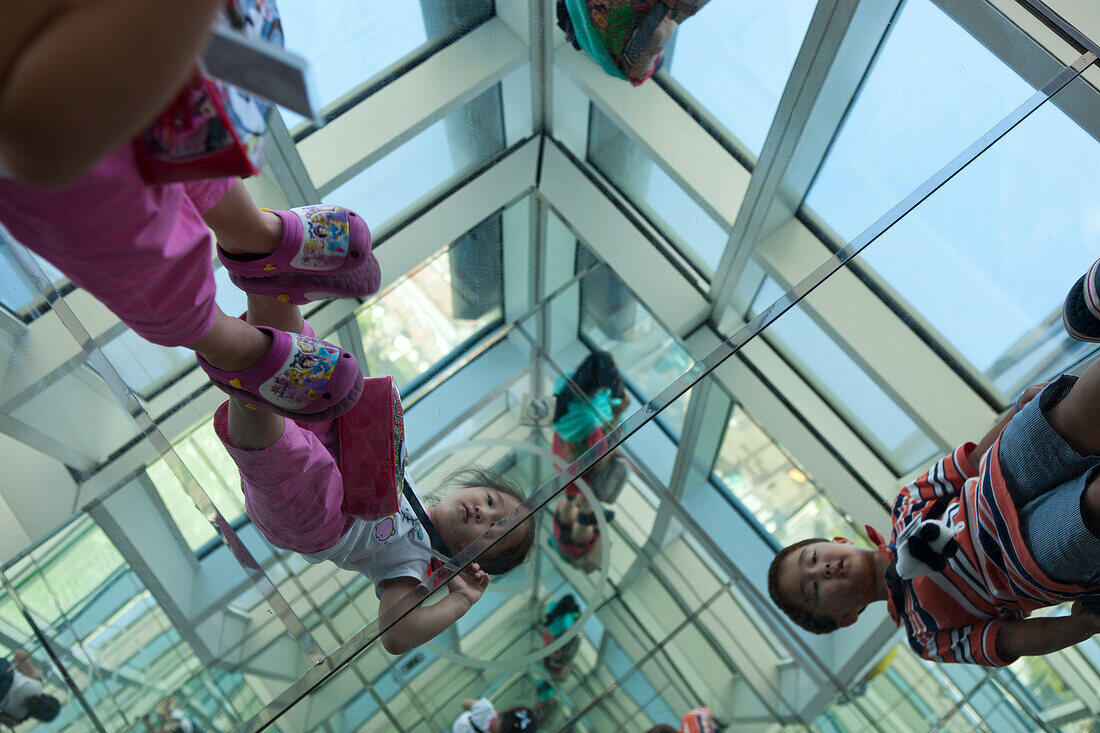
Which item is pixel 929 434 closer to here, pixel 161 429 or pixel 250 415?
pixel 250 415

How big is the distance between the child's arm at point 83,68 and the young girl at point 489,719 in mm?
841

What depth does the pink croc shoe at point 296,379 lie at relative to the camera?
66cm

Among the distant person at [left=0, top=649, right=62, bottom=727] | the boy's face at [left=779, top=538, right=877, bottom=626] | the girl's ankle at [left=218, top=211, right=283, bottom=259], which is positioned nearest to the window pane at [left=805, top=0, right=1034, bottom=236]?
the boy's face at [left=779, top=538, right=877, bottom=626]

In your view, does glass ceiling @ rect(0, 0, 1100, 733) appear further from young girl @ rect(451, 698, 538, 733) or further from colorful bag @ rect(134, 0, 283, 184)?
colorful bag @ rect(134, 0, 283, 184)

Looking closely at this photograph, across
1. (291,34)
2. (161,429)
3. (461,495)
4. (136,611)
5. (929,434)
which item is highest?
(291,34)

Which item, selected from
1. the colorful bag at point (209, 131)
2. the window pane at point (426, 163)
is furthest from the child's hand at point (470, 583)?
the window pane at point (426, 163)

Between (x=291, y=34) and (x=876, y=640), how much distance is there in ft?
3.77

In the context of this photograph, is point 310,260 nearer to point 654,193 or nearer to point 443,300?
point 443,300

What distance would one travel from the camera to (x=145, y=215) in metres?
0.50

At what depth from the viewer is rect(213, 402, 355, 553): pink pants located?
2.53 feet

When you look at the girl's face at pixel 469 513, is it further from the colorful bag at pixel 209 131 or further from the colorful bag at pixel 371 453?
the colorful bag at pixel 209 131

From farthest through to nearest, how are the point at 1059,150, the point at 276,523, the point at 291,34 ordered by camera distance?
the point at 291,34 → the point at 1059,150 → the point at 276,523

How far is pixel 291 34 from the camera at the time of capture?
1.13m

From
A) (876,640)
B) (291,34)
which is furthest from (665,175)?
(876,640)
